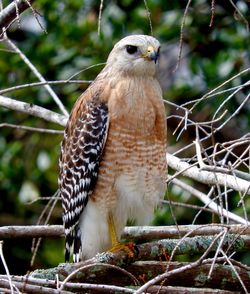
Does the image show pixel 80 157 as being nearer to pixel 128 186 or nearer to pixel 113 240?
pixel 128 186

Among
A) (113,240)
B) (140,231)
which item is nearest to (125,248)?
(140,231)

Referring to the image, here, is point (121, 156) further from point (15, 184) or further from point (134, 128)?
point (15, 184)

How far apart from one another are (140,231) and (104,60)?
6.15ft

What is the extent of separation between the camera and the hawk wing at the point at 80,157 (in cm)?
450

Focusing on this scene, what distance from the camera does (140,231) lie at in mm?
4355

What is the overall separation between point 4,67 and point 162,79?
1.06 metres

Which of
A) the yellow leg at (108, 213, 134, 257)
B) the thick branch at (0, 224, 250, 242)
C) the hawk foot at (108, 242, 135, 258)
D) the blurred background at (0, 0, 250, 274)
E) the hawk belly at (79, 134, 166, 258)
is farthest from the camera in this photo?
the blurred background at (0, 0, 250, 274)

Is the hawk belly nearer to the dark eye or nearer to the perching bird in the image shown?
the perching bird

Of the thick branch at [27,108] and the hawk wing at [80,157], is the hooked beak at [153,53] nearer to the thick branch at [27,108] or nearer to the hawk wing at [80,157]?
the hawk wing at [80,157]

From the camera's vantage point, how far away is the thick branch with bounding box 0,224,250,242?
13.0 feet

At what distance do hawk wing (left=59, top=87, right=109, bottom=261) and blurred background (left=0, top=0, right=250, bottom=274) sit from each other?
1.21m

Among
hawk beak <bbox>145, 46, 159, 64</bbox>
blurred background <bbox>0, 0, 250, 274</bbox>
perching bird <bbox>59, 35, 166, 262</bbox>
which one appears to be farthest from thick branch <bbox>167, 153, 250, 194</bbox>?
blurred background <bbox>0, 0, 250, 274</bbox>

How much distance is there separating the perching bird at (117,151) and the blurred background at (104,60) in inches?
48.2

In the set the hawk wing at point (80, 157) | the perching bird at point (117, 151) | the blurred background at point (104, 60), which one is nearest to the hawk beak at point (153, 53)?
the perching bird at point (117, 151)
